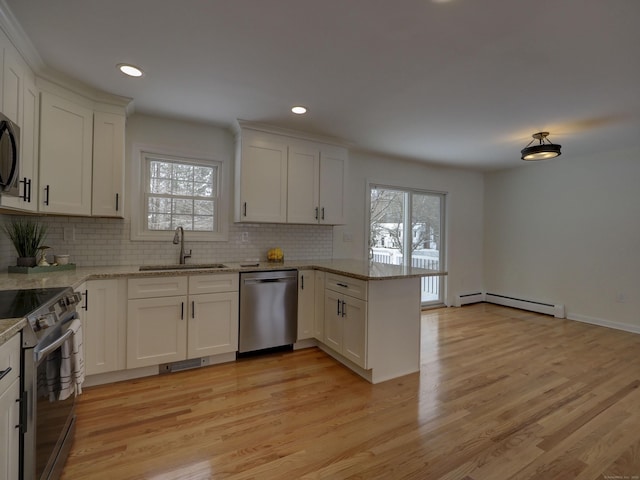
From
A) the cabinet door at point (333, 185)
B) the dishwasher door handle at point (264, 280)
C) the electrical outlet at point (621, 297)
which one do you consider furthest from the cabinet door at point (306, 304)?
the electrical outlet at point (621, 297)

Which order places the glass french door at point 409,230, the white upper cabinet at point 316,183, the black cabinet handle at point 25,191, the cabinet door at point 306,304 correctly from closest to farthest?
the black cabinet handle at point 25,191
the cabinet door at point 306,304
the white upper cabinet at point 316,183
the glass french door at point 409,230

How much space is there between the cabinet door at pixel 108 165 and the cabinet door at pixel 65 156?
0.15 feet

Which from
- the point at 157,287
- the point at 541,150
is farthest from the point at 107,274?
the point at 541,150

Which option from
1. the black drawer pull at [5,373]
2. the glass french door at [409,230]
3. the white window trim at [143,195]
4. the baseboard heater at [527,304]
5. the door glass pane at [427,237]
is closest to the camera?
the black drawer pull at [5,373]

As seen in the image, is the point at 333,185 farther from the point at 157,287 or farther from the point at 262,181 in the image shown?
the point at 157,287

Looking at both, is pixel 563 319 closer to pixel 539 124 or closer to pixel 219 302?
pixel 539 124

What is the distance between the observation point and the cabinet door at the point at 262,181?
330 centimetres

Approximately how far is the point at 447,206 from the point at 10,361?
5.53m

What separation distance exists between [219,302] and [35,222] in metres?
1.70

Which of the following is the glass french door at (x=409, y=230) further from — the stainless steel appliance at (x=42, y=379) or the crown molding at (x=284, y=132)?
the stainless steel appliance at (x=42, y=379)

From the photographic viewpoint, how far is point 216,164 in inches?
137

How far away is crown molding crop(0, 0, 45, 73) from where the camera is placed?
1686 mm

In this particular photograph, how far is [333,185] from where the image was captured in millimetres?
3824

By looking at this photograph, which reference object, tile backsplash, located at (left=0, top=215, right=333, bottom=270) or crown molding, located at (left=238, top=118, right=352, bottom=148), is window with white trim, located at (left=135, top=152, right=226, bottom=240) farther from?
crown molding, located at (left=238, top=118, right=352, bottom=148)
